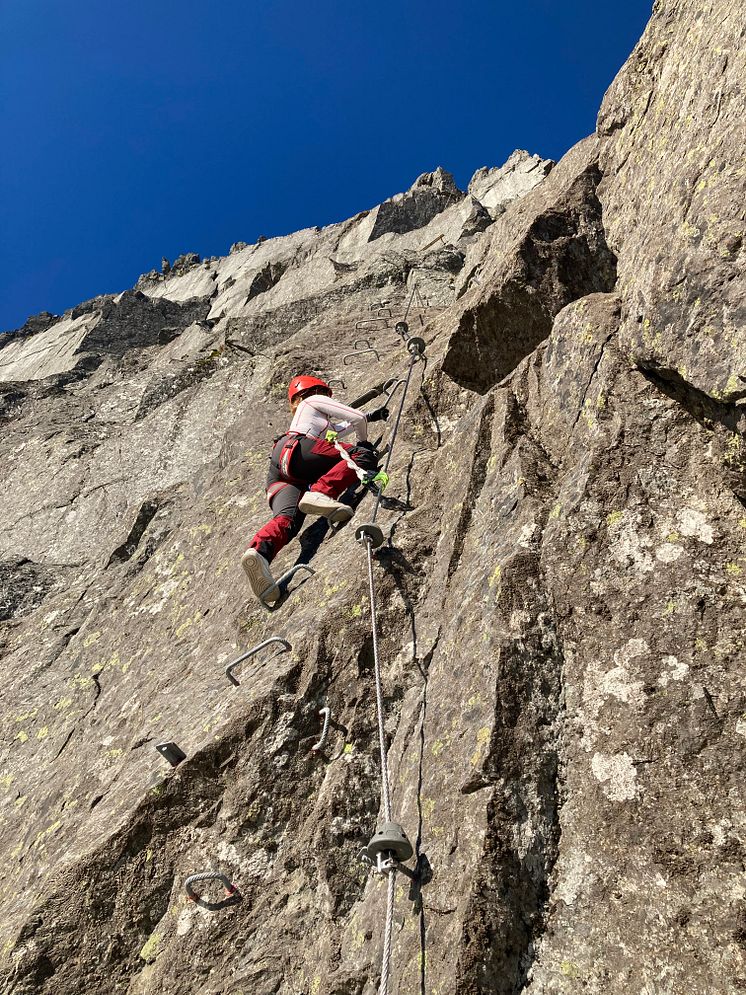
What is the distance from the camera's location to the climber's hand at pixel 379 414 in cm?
1168

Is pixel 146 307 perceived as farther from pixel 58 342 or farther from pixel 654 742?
pixel 654 742

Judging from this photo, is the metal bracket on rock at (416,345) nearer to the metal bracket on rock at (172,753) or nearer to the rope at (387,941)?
the metal bracket on rock at (172,753)

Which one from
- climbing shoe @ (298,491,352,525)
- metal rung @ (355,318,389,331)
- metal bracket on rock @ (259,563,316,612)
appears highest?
metal rung @ (355,318,389,331)

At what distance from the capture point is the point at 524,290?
10266 mm

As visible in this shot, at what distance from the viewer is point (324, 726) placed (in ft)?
21.9

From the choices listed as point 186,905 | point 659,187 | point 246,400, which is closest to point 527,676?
point 186,905

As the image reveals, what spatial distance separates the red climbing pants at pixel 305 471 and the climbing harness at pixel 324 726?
314 cm

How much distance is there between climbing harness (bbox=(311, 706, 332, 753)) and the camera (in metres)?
6.59

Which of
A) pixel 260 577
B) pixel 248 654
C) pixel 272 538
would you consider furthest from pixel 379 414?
pixel 248 654

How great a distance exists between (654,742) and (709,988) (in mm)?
1287

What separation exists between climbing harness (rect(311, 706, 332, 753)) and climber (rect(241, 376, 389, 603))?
223 centimetres

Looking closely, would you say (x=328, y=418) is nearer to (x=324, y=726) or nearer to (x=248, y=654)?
(x=248, y=654)

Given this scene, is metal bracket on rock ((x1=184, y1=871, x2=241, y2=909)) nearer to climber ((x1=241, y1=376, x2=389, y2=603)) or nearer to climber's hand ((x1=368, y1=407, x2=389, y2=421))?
climber ((x1=241, y1=376, x2=389, y2=603))

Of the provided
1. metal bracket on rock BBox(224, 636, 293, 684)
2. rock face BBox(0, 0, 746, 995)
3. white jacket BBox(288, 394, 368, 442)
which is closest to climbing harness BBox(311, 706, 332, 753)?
rock face BBox(0, 0, 746, 995)
